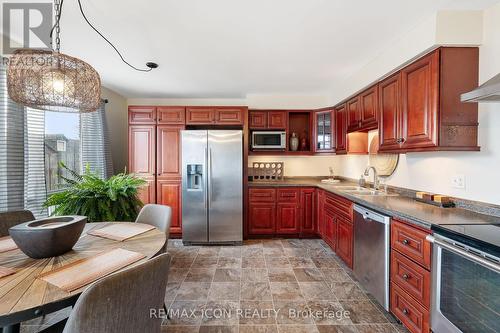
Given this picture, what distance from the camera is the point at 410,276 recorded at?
1583mm

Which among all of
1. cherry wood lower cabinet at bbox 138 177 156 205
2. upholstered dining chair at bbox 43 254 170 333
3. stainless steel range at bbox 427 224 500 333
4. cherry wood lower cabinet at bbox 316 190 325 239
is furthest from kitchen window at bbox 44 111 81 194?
stainless steel range at bbox 427 224 500 333

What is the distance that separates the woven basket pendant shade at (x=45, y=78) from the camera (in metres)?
1.29

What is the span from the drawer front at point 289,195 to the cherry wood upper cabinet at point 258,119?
1.17 metres

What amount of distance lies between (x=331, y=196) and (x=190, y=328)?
2.19 meters

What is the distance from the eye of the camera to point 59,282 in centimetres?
95

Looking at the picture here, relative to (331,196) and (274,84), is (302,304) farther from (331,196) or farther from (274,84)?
(274,84)

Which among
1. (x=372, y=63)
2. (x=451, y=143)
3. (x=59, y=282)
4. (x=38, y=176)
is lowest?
(x=59, y=282)

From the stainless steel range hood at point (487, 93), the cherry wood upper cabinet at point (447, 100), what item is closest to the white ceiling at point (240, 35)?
the cherry wood upper cabinet at point (447, 100)

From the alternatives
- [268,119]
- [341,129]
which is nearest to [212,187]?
[268,119]

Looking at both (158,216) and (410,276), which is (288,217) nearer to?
(410,276)

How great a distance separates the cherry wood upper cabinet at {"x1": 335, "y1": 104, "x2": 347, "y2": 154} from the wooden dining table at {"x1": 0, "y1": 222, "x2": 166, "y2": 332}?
2.82m

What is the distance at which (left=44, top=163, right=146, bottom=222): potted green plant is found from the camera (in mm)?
2188

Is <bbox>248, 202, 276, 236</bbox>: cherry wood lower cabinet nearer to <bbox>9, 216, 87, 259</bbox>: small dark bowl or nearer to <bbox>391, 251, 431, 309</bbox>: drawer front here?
<bbox>391, 251, 431, 309</bbox>: drawer front

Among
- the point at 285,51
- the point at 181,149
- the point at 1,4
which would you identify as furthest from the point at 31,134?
the point at 285,51
